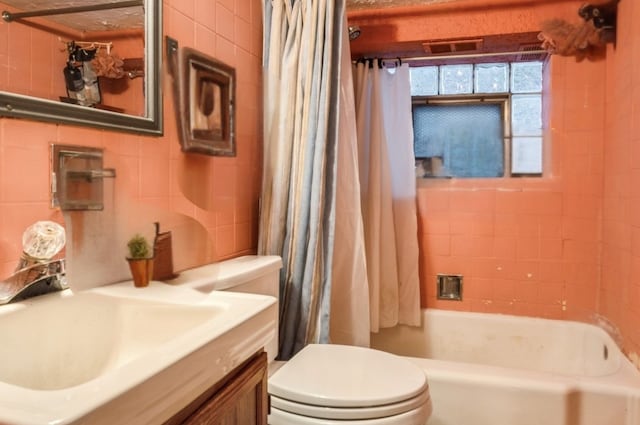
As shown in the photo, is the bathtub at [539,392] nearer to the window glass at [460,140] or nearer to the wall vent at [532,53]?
the window glass at [460,140]

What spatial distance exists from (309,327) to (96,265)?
0.86 m

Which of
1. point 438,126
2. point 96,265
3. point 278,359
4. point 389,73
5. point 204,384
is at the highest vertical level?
point 389,73

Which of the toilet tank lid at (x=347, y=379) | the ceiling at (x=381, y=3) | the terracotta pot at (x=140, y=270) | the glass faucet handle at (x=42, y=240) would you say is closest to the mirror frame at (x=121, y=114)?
the glass faucet handle at (x=42, y=240)

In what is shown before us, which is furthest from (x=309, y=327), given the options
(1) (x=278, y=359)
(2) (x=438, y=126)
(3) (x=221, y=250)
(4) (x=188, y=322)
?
(2) (x=438, y=126)

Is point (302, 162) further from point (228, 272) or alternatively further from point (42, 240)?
point (42, 240)

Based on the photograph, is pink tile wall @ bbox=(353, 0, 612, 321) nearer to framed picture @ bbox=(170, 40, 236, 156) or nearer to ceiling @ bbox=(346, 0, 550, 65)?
ceiling @ bbox=(346, 0, 550, 65)

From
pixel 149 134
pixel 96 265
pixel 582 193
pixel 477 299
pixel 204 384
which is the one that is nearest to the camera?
pixel 204 384

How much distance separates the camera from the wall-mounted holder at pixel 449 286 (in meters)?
2.34

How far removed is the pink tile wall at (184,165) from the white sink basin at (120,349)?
0.57ft

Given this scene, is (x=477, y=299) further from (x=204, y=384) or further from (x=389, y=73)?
(x=204, y=384)

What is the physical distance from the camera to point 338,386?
1.29 m

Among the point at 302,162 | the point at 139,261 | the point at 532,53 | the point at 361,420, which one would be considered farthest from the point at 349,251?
the point at 532,53

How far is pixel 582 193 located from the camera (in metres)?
2.16

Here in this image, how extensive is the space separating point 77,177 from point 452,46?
1891 millimetres
